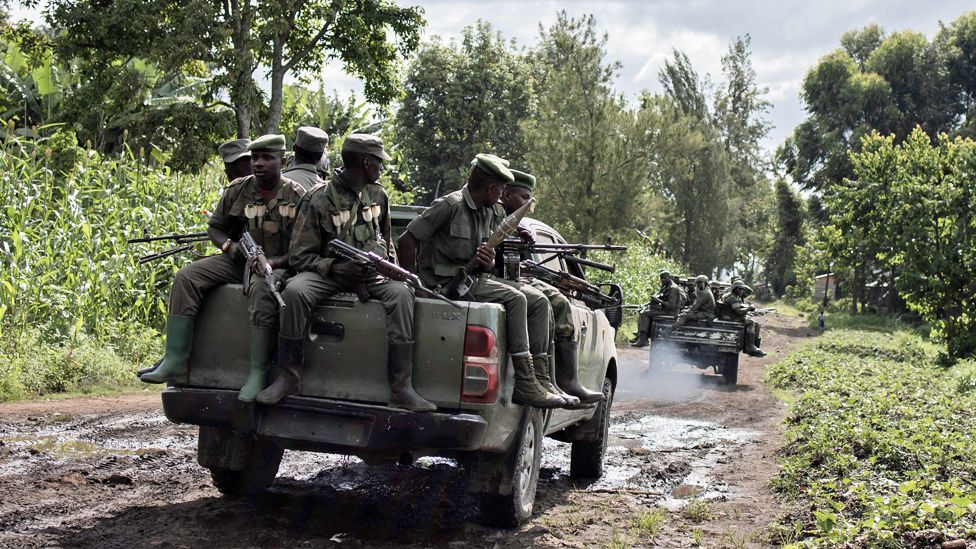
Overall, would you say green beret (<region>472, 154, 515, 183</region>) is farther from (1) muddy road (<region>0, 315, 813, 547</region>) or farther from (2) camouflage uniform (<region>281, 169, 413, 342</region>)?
(1) muddy road (<region>0, 315, 813, 547</region>)

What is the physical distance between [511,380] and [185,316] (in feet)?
5.90

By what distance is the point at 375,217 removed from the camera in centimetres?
583

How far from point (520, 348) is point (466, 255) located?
32.5 inches

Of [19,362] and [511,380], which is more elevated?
[511,380]

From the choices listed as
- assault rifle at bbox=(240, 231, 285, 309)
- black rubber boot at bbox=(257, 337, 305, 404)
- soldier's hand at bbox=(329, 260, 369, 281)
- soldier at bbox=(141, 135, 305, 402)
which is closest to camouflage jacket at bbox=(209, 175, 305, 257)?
soldier at bbox=(141, 135, 305, 402)

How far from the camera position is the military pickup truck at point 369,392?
5.13 meters

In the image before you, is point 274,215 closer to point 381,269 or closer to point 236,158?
point 381,269

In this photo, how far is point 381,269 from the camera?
209 inches

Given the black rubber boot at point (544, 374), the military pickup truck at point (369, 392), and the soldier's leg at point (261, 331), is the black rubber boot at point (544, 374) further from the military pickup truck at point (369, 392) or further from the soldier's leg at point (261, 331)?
the soldier's leg at point (261, 331)

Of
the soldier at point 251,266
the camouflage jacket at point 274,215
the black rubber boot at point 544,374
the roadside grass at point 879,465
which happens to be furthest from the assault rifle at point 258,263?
the roadside grass at point 879,465

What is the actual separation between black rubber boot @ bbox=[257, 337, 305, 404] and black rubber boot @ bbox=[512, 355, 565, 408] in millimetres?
1163

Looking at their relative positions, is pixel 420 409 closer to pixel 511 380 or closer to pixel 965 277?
pixel 511 380

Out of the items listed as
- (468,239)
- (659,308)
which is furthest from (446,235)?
(659,308)

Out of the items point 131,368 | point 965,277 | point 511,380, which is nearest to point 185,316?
point 511,380
